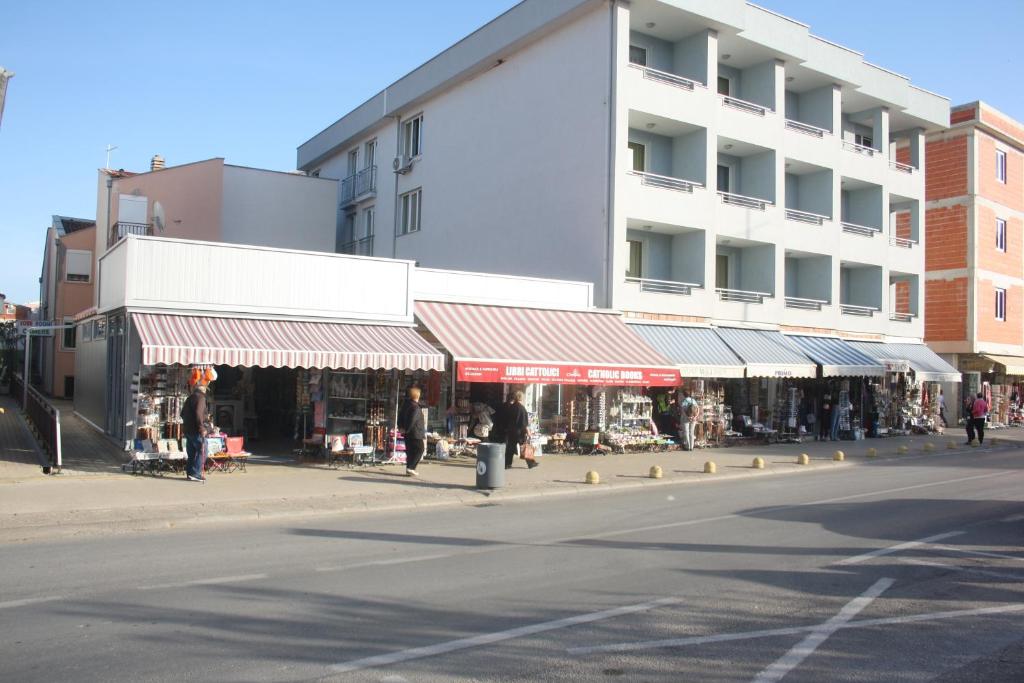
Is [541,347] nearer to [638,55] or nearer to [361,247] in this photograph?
[638,55]

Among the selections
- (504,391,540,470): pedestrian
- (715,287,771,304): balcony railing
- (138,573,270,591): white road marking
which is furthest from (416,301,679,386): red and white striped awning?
(138,573,270,591): white road marking

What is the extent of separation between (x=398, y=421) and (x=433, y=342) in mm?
2163

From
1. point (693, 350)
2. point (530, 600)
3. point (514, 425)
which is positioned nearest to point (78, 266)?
point (514, 425)

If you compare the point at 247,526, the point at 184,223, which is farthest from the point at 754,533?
the point at 184,223

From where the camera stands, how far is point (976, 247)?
36.5 m

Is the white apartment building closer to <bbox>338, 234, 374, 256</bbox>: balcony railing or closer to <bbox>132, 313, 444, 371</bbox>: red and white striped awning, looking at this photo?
<bbox>338, 234, 374, 256</bbox>: balcony railing

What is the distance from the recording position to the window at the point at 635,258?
25453 mm

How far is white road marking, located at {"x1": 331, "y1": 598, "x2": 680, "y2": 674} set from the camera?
5669 mm

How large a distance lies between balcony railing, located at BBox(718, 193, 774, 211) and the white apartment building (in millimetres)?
87

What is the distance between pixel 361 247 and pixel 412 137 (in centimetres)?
589

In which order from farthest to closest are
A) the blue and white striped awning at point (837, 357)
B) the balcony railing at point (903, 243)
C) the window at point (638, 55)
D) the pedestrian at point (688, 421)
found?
the balcony railing at point (903, 243), the blue and white striped awning at point (837, 357), the window at point (638, 55), the pedestrian at point (688, 421)

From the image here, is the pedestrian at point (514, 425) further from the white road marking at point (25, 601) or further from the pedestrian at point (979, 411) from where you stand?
the pedestrian at point (979, 411)

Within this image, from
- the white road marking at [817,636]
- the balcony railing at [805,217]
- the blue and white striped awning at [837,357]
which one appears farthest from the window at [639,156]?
the white road marking at [817,636]

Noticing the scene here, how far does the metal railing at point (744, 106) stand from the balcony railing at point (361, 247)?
15987 millimetres
